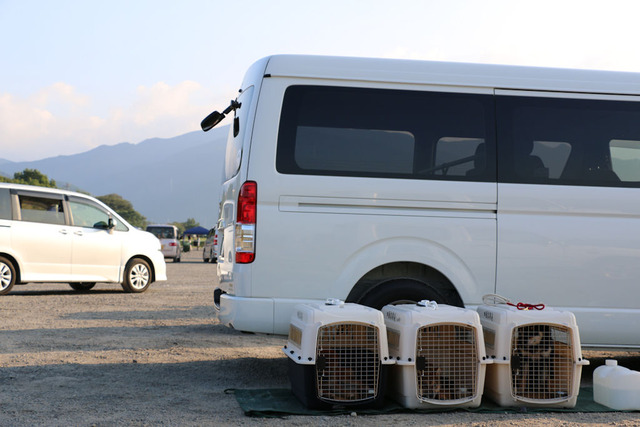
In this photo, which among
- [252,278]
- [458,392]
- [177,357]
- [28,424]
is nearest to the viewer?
[28,424]

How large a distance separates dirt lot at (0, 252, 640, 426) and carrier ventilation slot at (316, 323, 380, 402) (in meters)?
0.20

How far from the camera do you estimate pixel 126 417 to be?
4.75 m

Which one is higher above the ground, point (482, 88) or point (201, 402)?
point (482, 88)

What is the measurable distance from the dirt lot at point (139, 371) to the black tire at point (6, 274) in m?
1.40

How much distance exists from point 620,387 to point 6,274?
1147cm

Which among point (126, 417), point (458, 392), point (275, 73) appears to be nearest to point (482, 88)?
point (275, 73)

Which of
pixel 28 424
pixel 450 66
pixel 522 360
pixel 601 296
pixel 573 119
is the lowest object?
pixel 28 424

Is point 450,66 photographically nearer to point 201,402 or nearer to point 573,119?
point 573,119

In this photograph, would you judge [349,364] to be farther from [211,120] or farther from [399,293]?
[211,120]

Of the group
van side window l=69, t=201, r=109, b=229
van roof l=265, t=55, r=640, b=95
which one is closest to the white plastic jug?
van roof l=265, t=55, r=640, b=95

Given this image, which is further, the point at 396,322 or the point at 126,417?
the point at 396,322

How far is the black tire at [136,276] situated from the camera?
15.0 metres

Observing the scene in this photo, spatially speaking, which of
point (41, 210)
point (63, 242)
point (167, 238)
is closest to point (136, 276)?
point (63, 242)

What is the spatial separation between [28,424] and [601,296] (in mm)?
4425
